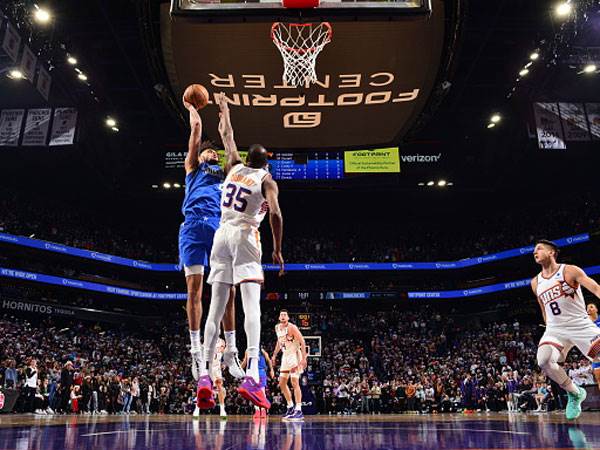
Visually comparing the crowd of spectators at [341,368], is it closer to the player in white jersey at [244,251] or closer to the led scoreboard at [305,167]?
the led scoreboard at [305,167]

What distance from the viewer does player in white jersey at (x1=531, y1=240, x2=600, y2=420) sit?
19.8 feet

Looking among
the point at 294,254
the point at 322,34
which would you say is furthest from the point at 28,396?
the point at 294,254

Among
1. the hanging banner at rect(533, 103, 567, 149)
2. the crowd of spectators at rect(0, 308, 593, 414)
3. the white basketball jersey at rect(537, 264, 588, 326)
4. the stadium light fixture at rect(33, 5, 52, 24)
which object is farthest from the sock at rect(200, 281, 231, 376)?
the hanging banner at rect(533, 103, 567, 149)

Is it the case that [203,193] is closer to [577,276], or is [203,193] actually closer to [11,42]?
[577,276]

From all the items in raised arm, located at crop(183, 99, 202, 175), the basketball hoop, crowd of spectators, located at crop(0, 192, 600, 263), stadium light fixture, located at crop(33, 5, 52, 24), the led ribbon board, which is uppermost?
stadium light fixture, located at crop(33, 5, 52, 24)

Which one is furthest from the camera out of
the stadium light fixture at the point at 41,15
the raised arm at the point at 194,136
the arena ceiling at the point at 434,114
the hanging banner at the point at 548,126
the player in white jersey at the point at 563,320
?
the hanging banner at the point at 548,126

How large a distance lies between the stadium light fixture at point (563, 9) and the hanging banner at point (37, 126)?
64.5 ft

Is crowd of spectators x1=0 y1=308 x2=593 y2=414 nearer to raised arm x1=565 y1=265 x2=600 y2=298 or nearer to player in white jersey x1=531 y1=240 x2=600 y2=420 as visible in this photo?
player in white jersey x1=531 y1=240 x2=600 y2=420

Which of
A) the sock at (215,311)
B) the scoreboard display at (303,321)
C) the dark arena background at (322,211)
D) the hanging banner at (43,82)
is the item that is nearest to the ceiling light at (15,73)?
the dark arena background at (322,211)

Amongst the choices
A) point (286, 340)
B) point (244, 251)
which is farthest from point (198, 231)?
point (286, 340)

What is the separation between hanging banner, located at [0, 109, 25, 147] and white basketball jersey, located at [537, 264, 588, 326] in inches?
830

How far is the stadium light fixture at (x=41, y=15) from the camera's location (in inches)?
617

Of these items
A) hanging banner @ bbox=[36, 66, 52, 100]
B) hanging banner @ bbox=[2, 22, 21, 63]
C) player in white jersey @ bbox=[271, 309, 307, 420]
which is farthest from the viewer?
hanging banner @ bbox=[36, 66, 52, 100]

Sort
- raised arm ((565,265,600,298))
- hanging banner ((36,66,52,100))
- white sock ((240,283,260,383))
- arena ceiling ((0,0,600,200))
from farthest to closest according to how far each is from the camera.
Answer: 1. hanging banner ((36,66,52,100))
2. arena ceiling ((0,0,600,200))
3. raised arm ((565,265,600,298))
4. white sock ((240,283,260,383))
